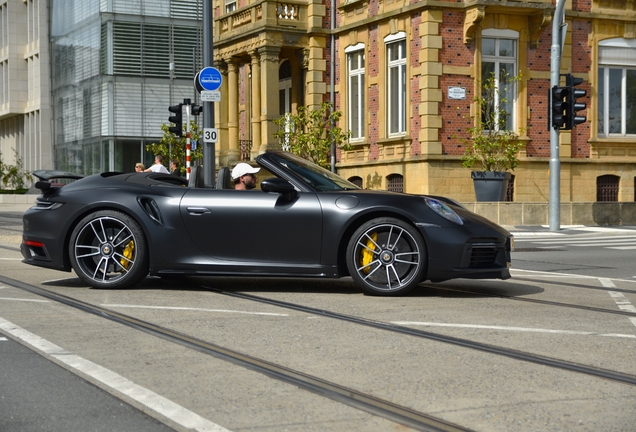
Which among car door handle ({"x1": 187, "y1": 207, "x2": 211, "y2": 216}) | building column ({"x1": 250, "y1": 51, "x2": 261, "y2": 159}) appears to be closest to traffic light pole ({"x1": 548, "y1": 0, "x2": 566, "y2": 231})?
building column ({"x1": 250, "y1": 51, "x2": 261, "y2": 159})

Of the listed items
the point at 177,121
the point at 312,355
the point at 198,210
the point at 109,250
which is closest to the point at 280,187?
the point at 198,210

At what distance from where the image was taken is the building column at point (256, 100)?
32406 mm

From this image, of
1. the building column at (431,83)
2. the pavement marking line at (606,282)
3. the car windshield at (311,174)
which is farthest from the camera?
the building column at (431,83)

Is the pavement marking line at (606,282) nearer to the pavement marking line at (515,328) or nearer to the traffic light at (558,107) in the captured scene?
the pavement marking line at (515,328)

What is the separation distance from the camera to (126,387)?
4.69 metres

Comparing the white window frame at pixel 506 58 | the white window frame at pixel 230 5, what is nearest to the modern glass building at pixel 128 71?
the white window frame at pixel 230 5

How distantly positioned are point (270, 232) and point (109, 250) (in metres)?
1.51

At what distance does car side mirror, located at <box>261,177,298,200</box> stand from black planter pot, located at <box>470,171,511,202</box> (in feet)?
54.4

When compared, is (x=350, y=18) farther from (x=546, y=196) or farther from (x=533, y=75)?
(x=546, y=196)

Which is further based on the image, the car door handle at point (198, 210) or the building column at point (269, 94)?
the building column at point (269, 94)

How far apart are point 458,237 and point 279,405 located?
4.18 meters

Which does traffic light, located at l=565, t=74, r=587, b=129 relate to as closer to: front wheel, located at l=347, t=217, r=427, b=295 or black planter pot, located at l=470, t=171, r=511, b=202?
black planter pot, located at l=470, t=171, r=511, b=202

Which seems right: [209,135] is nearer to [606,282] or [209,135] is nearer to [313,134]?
[606,282]

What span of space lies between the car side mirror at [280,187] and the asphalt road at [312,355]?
88cm
